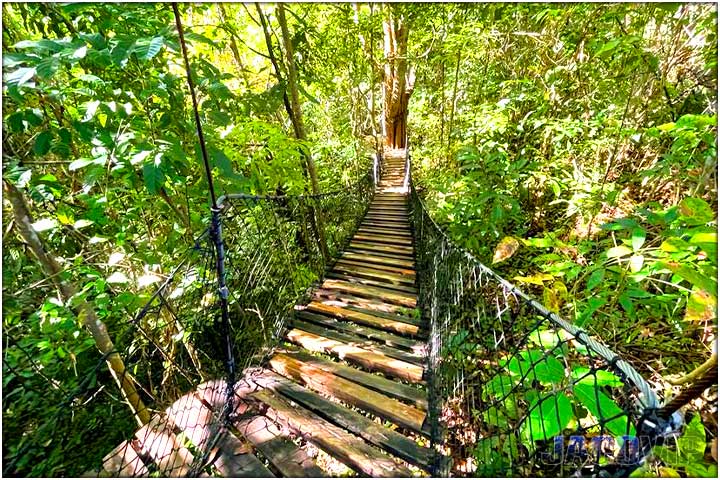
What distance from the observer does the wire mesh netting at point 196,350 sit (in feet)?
4.31

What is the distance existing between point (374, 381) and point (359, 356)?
0.72 ft

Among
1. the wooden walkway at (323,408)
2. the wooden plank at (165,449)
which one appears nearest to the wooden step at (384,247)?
the wooden walkway at (323,408)

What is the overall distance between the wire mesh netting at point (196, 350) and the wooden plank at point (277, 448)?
0.09 m

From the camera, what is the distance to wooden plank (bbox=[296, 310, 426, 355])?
219cm

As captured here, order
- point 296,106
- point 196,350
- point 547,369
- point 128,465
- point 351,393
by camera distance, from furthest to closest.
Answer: point 296,106, point 196,350, point 351,393, point 128,465, point 547,369

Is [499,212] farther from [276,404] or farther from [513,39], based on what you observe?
[513,39]

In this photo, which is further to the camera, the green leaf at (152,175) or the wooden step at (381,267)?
the wooden step at (381,267)

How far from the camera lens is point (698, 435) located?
1.04m

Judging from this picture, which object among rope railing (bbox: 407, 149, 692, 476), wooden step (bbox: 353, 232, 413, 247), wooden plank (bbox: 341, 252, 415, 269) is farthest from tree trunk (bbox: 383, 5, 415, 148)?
rope railing (bbox: 407, 149, 692, 476)

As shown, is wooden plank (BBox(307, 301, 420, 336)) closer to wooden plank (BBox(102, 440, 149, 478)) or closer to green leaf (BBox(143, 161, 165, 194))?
wooden plank (BBox(102, 440, 149, 478))

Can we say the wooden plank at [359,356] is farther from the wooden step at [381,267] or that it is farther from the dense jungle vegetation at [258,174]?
the wooden step at [381,267]

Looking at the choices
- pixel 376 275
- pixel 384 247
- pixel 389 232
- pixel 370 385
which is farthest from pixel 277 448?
pixel 389 232

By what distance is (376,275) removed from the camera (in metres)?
3.25

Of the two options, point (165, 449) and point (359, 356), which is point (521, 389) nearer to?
point (359, 356)
